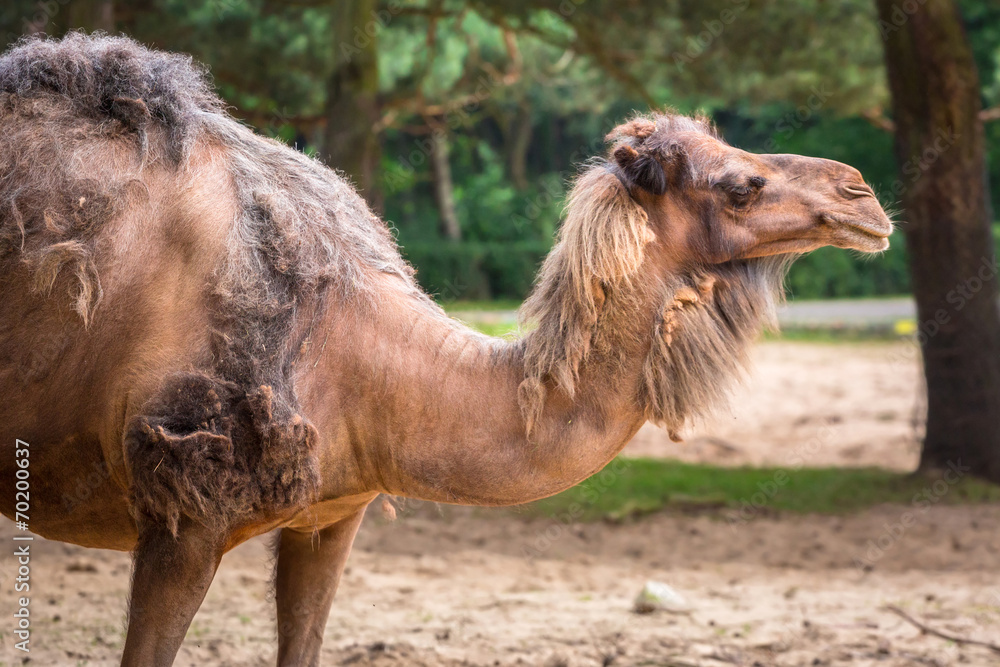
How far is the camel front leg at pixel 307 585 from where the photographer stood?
3.28 metres

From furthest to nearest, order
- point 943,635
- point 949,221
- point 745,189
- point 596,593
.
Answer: point 949,221, point 596,593, point 943,635, point 745,189

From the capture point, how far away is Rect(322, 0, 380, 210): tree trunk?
8344 mm

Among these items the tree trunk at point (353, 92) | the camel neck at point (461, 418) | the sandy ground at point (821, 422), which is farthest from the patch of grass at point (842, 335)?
the camel neck at point (461, 418)

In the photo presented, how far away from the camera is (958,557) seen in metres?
6.63

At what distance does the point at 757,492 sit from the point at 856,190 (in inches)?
249

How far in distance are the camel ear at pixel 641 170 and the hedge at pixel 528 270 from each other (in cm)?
2514

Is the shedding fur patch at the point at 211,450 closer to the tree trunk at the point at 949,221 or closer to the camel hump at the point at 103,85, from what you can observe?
the camel hump at the point at 103,85

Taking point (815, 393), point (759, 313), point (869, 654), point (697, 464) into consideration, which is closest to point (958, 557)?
point (869, 654)

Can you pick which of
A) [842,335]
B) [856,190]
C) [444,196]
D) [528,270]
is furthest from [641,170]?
[444,196]

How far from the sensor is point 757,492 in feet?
28.4

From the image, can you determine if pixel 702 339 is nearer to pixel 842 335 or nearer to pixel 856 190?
pixel 856 190

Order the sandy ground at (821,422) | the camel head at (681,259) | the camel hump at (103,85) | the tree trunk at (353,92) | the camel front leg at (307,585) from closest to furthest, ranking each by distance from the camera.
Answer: the camel head at (681,259)
the camel hump at (103,85)
the camel front leg at (307,585)
the tree trunk at (353,92)
the sandy ground at (821,422)

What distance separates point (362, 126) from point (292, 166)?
5447 millimetres

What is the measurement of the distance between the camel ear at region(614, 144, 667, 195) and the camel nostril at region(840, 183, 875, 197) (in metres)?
0.50
